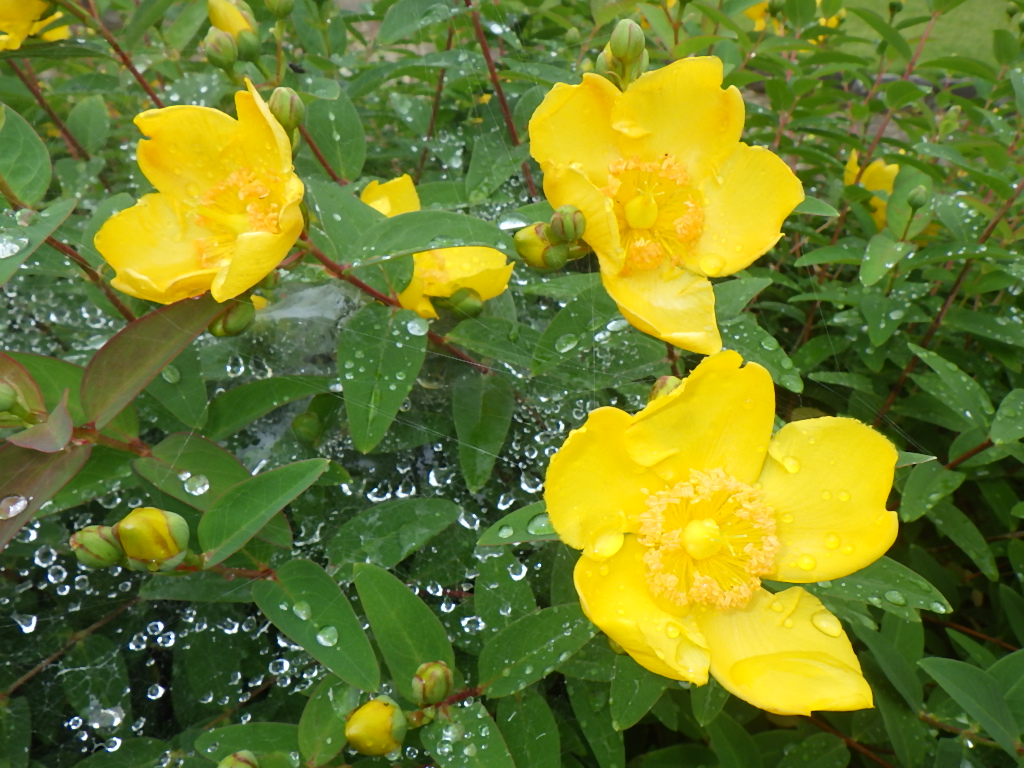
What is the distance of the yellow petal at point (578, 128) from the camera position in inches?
38.9

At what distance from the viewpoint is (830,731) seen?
1208 mm

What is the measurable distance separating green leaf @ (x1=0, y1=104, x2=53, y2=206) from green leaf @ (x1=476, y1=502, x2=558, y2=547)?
34.2 inches

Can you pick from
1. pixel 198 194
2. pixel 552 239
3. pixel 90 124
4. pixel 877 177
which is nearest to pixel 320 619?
pixel 552 239

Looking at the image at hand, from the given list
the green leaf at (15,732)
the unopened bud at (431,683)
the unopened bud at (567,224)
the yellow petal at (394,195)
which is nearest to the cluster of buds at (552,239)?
the unopened bud at (567,224)

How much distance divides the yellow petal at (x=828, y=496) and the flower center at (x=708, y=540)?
28 millimetres

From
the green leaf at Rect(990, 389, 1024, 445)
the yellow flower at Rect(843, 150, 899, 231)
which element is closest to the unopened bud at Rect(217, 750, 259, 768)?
the green leaf at Rect(990, 389, 1024, 445)

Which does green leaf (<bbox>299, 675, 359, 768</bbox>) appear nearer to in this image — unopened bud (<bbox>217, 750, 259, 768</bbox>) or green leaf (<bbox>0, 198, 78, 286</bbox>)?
unopened bud (<bbox>217, 750, 259, 768</bbox>)

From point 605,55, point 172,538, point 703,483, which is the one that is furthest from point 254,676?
point 605,55

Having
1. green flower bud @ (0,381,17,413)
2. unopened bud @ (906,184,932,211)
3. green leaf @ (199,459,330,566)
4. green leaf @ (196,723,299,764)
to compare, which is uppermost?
green flower bud @ (0,381,17,413)

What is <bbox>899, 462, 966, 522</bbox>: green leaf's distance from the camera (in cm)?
119

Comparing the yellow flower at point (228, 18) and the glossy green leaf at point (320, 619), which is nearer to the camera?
the glossy green leaf at point (320, 619)

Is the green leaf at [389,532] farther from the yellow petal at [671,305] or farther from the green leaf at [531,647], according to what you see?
the yellow petal at [671,305]

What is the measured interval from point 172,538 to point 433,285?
1.81 feet

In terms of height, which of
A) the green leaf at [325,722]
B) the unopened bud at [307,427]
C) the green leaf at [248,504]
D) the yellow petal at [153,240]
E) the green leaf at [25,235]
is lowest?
the green leaf at [325,722]
